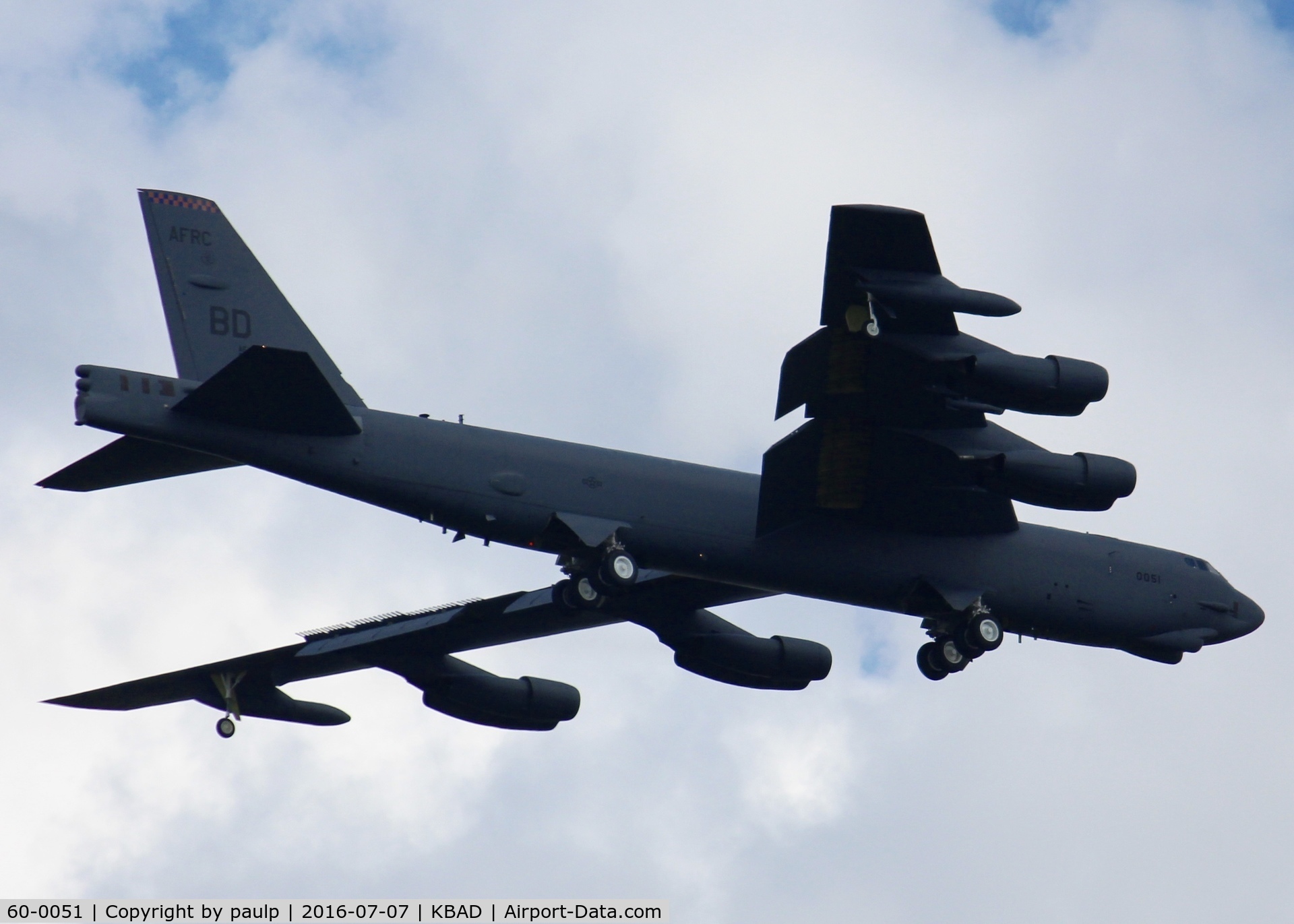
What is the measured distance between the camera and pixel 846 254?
2009 cm

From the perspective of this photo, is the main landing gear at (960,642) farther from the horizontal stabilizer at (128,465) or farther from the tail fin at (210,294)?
the horizontal stabilizer at (128,465)

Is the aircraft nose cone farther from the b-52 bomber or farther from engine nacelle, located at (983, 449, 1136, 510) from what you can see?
engine nacelle, located at (983, 449, 1136, 510)

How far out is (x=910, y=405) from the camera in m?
22.4

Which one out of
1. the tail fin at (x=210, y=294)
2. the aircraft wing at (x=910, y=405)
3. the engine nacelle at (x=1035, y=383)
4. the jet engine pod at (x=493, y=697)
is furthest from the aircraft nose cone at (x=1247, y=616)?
the tail fin at (x=210, y=294)

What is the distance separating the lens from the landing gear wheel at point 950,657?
80.9 ft

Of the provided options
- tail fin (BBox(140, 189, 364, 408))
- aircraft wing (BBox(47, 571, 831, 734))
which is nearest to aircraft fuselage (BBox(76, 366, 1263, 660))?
tail fin (BBox(140, 189, 364, 408))

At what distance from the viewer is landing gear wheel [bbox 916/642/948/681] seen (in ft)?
81.2

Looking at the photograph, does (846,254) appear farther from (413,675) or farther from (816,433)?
(413,675)

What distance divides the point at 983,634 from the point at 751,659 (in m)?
4.19

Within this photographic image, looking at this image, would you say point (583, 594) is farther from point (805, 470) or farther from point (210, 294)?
point (210, 294)

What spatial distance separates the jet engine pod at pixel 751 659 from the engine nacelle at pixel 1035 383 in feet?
24.2

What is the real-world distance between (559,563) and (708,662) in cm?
527

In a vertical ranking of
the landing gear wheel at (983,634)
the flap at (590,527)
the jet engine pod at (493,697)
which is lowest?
the landing gear wheel at (983,634)

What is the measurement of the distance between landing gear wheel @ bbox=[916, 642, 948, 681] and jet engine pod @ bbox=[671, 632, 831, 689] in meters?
3.04
